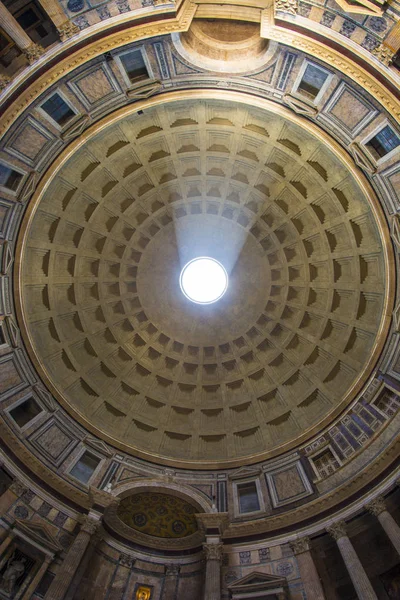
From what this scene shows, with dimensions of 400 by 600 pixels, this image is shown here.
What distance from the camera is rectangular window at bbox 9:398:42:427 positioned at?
21491 mm

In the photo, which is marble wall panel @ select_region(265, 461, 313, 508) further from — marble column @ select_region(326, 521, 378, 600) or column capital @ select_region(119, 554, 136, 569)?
column capital @ select_region(119, 554, 136, 569)

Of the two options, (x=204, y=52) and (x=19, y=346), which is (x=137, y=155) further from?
(x=19, y=346)

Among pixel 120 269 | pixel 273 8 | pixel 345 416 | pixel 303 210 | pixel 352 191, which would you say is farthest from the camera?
pixel 120 269

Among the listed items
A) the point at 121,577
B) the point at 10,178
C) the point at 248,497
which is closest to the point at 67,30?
the point at 10,178

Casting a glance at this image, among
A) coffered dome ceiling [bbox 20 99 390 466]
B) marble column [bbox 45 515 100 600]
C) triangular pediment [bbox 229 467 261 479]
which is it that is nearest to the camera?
marble column [bbox 45 515 100 600]

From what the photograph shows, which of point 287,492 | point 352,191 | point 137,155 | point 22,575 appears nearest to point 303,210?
point 352,191

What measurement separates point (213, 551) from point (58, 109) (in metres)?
21.7

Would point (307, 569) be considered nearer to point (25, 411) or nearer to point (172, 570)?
point (172, 570)

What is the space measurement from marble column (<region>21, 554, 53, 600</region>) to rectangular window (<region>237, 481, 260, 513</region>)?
10.1 m

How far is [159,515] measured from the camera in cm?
2266

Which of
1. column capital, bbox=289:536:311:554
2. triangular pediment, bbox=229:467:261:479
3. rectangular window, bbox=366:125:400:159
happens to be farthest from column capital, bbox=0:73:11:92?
triangular pediment, bbox=229:467:261:479

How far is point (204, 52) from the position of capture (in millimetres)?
16938

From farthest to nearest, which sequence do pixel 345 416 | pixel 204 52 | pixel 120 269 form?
pixel 120 269 → pixel 345 416 → pixel 204 52

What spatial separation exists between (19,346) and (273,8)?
1980 cm
